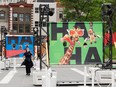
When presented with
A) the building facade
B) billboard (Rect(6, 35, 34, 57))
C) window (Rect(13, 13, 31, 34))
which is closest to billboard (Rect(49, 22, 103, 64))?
billboard (Rect(6, 35, 34, 57))

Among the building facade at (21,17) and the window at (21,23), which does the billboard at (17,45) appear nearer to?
the building facade at (21,17)

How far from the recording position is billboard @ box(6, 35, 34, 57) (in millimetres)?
44188

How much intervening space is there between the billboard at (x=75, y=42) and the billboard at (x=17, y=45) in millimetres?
21064

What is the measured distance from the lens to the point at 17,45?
4441cm

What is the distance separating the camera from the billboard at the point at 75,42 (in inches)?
899

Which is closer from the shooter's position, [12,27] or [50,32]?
[50,32]

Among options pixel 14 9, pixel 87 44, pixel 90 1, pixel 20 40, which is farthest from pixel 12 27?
pixel 87 44

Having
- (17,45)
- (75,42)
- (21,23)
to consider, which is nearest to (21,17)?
(21,23)

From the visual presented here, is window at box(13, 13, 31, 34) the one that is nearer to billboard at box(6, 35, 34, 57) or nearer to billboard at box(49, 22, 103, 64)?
billboard at box(6, 35, 34, 57)

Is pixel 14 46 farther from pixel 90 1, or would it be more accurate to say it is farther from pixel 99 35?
pixel 90 1

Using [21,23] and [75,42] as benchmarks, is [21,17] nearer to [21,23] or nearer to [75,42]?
[21,23]

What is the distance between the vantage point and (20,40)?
44.8m

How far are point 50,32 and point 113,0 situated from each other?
69.2m

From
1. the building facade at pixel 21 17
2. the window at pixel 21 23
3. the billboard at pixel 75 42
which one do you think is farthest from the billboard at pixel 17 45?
the window at pixel 21 23
